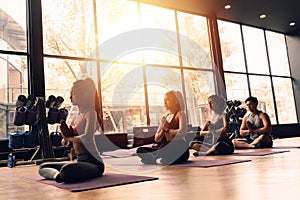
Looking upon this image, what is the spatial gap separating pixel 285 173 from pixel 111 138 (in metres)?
4.63

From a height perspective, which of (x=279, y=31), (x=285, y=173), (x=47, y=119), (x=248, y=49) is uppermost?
(x=279, y=31)

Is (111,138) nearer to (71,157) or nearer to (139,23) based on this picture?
(71,157)

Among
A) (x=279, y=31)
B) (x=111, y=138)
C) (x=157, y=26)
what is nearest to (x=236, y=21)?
(x=279, y=31)

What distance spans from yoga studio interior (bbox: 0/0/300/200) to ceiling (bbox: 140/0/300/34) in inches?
1.2

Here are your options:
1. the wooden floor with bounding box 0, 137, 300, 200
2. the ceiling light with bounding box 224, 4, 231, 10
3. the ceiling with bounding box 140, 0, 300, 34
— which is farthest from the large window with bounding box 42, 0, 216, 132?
the wooden floor with bounding box 0, 137, 300, 200

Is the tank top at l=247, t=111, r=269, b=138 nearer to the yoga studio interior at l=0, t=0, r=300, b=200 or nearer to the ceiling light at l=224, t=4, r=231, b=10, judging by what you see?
the yoga studio interior at l=0, t=0, r=300, b=200

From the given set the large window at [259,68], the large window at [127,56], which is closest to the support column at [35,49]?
the large window at [127,56]

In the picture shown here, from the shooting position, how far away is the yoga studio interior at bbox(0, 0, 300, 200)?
4672 millimetres

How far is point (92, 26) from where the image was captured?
6.56 meters

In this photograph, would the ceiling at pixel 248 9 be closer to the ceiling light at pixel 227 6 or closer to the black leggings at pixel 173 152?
the ceiling light at pixel 227 6

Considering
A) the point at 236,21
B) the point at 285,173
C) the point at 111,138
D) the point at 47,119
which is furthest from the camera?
the point at 236,21

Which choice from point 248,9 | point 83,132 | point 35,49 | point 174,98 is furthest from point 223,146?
point 248,9

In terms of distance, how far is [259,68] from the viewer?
→ 9469 mm

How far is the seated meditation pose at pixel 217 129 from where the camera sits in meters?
3.80
